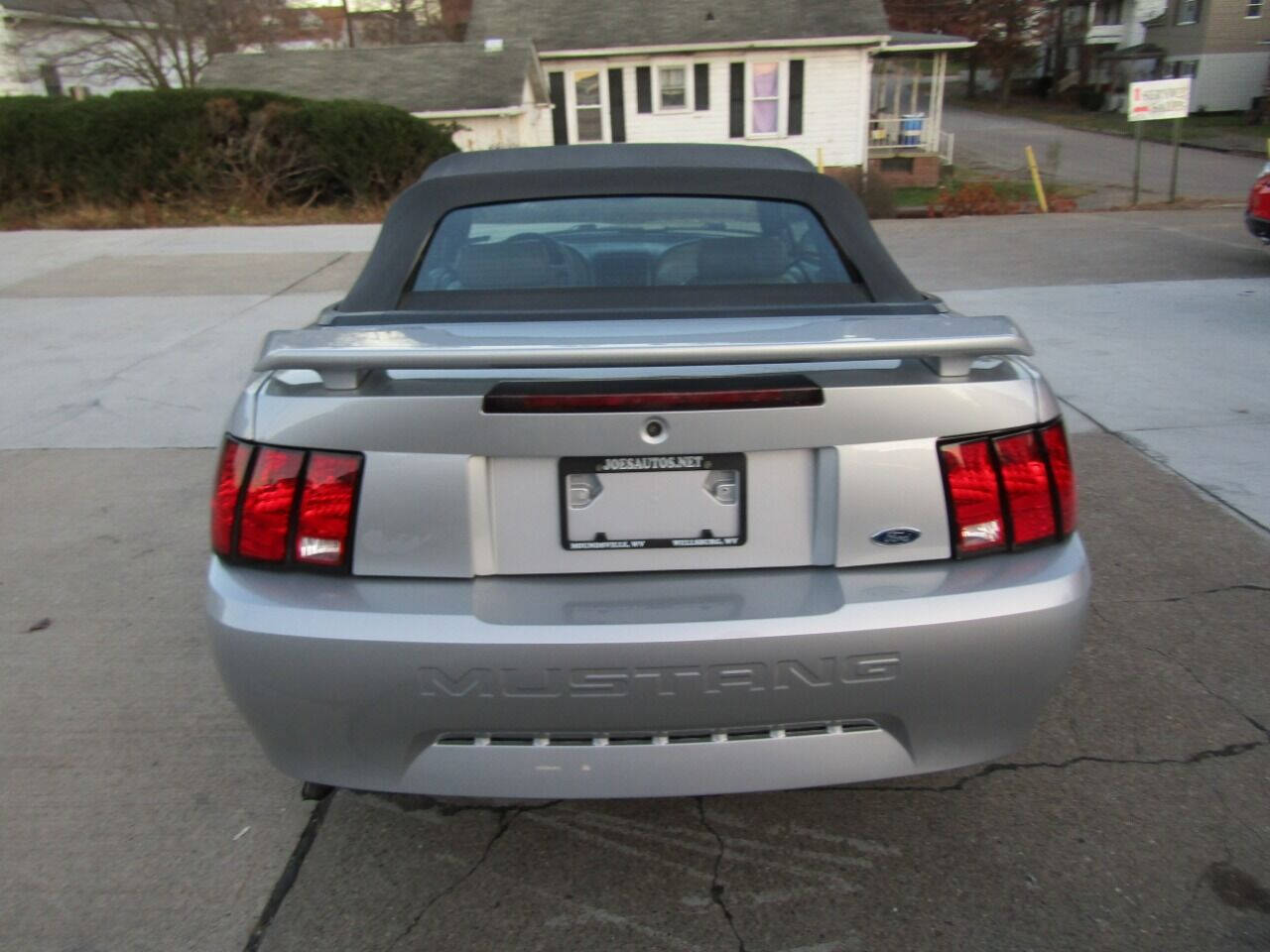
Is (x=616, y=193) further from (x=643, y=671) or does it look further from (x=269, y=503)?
(x=643, y=671)

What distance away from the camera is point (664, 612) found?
2096 mm

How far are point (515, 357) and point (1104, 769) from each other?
203 centimetres

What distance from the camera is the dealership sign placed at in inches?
611

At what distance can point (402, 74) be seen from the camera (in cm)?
2631

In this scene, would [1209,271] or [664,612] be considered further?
[1209,271]

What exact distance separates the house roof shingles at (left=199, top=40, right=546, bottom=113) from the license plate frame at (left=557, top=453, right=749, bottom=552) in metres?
23.8

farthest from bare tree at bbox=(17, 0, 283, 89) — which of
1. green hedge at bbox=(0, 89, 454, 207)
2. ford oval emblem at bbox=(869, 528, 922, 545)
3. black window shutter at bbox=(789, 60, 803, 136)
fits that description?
ford oval emblem at bbox=(869, 528, 922, 545)

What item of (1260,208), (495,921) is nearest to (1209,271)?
(1260,208)

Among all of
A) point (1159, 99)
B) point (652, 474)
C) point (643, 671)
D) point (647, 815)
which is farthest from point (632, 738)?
point (1159, 99)

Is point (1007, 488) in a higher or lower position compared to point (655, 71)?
lower

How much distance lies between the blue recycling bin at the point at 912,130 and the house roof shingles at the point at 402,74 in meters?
10.6

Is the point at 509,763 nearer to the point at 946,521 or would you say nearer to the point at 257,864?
the point at 257,864

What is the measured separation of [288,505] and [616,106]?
88.3 ft

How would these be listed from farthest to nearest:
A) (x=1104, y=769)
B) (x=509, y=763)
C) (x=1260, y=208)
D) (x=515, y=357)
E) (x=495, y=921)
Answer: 1. (x=1260, y=208)
2. (x=1104, y=769)
3. (x=495, y=921)
4. (x=509, y=763)
5. (x=515, y=357)
